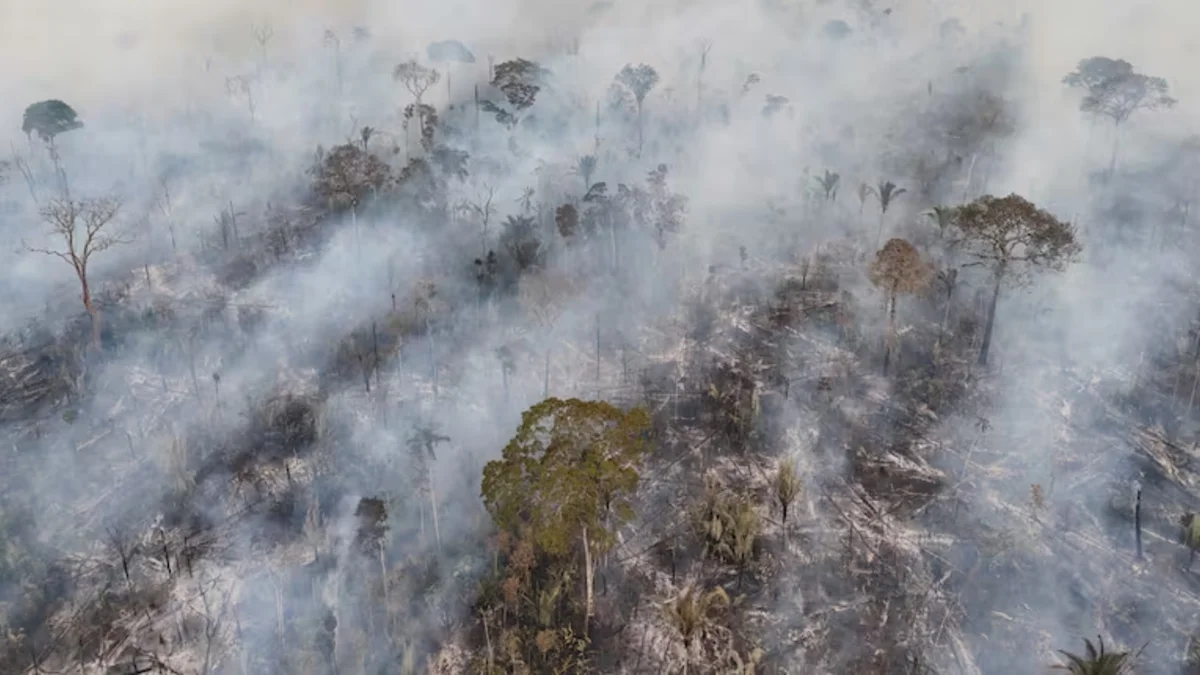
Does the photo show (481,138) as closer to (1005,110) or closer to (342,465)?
(342,465)

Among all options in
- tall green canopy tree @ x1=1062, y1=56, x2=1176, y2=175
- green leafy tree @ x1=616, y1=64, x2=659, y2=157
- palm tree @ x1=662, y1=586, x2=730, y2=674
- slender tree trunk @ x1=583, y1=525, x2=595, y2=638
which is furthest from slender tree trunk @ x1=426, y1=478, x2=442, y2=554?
tall green canopy tree @ x1=1062, y1=56, x2=1176, y2=175

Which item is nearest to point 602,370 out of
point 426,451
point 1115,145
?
point 426,451

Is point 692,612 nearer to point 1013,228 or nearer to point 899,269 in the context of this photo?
point 899,269

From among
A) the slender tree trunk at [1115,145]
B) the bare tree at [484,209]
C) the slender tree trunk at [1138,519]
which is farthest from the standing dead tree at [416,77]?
the slender tree trunk at [1138,519]

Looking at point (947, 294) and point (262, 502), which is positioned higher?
point (947, 294)

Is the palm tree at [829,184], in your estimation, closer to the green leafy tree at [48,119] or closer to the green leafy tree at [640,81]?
the green leafy tree at [640,81]

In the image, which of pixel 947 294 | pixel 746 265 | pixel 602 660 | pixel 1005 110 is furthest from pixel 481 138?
pixel 602 660

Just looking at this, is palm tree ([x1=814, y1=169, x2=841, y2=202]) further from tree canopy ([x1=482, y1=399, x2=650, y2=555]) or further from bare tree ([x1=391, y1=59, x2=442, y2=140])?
tree canopy ([x1=482, y1=399, x2=650, y2=555])

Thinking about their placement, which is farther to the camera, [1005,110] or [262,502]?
[1005,110]
